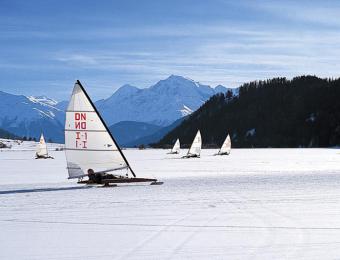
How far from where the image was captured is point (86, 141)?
25406mm

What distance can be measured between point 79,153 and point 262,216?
12.6m

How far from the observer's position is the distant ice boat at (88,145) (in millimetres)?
25016

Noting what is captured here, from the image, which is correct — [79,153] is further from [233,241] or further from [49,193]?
[233,241]

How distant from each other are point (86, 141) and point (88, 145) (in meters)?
0.21

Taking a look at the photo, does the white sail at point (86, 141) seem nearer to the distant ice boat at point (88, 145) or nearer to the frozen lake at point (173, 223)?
the distant ice boat at point (88, 145)

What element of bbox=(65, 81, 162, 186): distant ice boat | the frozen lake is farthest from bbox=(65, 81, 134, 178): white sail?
the frozen lake

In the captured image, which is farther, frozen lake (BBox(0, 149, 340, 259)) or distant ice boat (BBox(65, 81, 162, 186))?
distant ice boat (BBox(65, 81, 162, 186))

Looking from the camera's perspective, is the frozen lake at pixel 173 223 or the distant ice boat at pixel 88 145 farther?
the distant ice boat at pixel 88 145

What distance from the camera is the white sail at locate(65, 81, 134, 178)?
25.0m

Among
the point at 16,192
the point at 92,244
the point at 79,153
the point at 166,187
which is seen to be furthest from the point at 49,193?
the point at 92,244

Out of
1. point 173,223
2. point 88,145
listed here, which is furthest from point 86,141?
point 173,223

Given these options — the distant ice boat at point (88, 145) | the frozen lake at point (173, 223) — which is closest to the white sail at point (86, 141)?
the distant ice boat at point (88, 145)

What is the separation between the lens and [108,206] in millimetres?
17562

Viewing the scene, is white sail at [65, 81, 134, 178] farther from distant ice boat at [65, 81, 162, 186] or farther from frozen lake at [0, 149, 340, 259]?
frozen lake at [0, 149, 340, 259]
